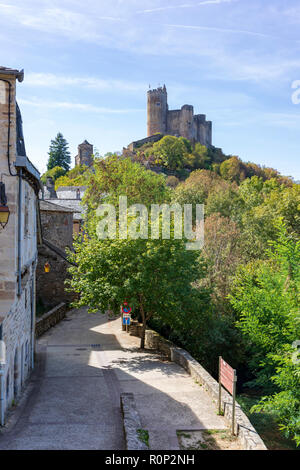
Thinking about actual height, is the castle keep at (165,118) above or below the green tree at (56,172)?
above

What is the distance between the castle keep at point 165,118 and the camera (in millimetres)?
102312

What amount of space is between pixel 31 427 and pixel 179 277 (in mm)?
9110

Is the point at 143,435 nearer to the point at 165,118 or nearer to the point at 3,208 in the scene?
the point at 3,208

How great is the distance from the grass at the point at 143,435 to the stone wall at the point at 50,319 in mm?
12206

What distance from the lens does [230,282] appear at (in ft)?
81.6

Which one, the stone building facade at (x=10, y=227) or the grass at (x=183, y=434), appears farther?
the stone building facade at (x=10, y=227)

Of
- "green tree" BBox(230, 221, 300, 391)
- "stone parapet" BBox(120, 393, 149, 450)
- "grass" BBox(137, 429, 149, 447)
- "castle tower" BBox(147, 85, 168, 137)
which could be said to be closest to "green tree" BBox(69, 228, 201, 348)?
"green tree" BBox(230, 221, 300, 391)

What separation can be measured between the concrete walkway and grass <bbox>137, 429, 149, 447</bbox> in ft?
0.63

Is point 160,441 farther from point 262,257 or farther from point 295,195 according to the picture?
point 295,195

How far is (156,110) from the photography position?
102875mm

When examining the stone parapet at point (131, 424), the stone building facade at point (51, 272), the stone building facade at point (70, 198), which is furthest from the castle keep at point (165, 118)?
the stone parapet at point (131, 424)

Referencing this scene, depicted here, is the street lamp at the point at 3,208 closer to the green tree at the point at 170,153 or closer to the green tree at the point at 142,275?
the green tree at the point at 142,275

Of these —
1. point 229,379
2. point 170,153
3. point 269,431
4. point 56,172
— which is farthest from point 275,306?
point 56,172
